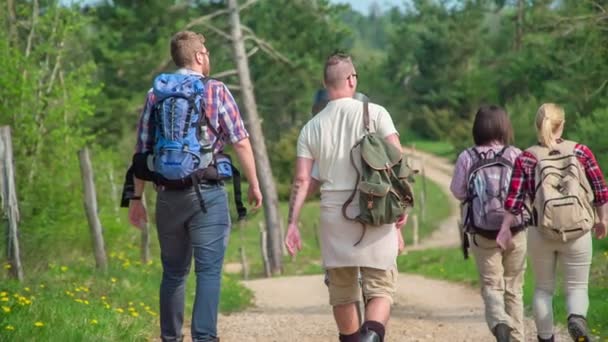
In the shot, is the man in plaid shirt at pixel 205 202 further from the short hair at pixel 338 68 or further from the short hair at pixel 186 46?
the short hair at pixel 338 68

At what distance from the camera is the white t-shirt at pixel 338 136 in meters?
6.57

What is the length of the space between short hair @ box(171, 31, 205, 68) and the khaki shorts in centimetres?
147

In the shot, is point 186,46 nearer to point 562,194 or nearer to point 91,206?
point 562,194

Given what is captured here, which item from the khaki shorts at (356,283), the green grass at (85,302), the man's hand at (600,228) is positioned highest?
the man's hand at (600,228)

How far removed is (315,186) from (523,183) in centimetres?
150

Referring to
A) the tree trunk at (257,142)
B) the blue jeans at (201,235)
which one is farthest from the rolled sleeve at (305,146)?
the tree trunk at (257,142)

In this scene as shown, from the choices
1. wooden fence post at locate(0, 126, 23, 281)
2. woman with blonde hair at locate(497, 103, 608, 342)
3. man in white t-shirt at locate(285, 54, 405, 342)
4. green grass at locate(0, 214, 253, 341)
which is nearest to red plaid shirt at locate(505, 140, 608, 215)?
woman with blonde hair at locate(497, 103, 608, 342)

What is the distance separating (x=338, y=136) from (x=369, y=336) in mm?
1134

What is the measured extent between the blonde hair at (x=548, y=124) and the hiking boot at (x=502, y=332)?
123cm

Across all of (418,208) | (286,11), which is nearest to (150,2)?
(286,11)

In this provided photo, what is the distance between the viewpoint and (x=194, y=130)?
21.6 ft

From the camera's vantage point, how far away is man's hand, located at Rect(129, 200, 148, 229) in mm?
7016

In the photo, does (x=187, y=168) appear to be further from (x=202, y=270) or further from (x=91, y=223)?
(x=91, y=223)

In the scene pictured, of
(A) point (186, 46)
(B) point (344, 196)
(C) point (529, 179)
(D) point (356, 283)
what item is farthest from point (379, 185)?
(C) point (529, 179)
